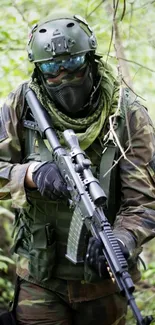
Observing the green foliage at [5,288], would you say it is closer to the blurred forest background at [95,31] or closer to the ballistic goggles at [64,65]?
the blurred forest background at [95,31]

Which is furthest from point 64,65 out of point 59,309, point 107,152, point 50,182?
point 59,309

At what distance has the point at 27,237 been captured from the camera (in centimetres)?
392

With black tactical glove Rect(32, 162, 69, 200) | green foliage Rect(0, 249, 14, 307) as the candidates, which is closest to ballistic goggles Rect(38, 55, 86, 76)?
black tactical glove Rect(32, 162, 69, 200)

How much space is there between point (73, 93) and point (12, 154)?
1.63 ft

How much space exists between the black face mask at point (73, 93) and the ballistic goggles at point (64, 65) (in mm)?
69

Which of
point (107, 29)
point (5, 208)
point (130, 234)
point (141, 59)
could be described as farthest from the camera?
point (141, 59)

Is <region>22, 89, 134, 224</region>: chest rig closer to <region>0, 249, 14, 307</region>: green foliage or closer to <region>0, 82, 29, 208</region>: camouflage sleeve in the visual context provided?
<region>0, 82, 29, 208</region>: camouflage sleeve

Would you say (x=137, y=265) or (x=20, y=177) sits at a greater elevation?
(x=20, y=177)

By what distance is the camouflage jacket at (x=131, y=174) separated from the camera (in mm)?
3627

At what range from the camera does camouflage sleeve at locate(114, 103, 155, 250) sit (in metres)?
3.65

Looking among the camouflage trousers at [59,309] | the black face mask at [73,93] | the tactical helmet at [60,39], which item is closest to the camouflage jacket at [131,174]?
the camouflage trousers at [59,309]

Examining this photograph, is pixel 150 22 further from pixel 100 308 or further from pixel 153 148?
pixel 100 308

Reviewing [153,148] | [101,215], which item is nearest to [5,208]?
[153,148]

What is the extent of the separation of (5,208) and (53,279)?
186 centimetres
